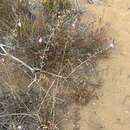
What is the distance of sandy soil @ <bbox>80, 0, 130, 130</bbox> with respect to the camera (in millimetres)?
3645

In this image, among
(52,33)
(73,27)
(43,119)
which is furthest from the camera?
(73,27)

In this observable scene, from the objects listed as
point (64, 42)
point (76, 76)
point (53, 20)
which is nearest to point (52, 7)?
point (53, 20)

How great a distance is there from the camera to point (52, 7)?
4.35m

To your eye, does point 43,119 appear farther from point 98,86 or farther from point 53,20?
point 53,20

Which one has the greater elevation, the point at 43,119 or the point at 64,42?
the point at 64,42

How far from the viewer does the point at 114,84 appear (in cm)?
390

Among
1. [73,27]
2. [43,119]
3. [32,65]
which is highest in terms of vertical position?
[73,27]

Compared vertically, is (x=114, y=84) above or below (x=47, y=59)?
below

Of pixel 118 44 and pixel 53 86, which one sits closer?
pixel 53 86

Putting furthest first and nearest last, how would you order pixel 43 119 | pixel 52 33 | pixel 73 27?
pixel 73 27 < pixel 52 33 < pixel 43 119

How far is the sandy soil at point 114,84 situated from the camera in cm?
364

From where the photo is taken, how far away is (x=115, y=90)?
3865 millimetres

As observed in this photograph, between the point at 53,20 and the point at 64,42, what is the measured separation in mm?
363

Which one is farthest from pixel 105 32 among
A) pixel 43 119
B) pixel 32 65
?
pixel 43 119
